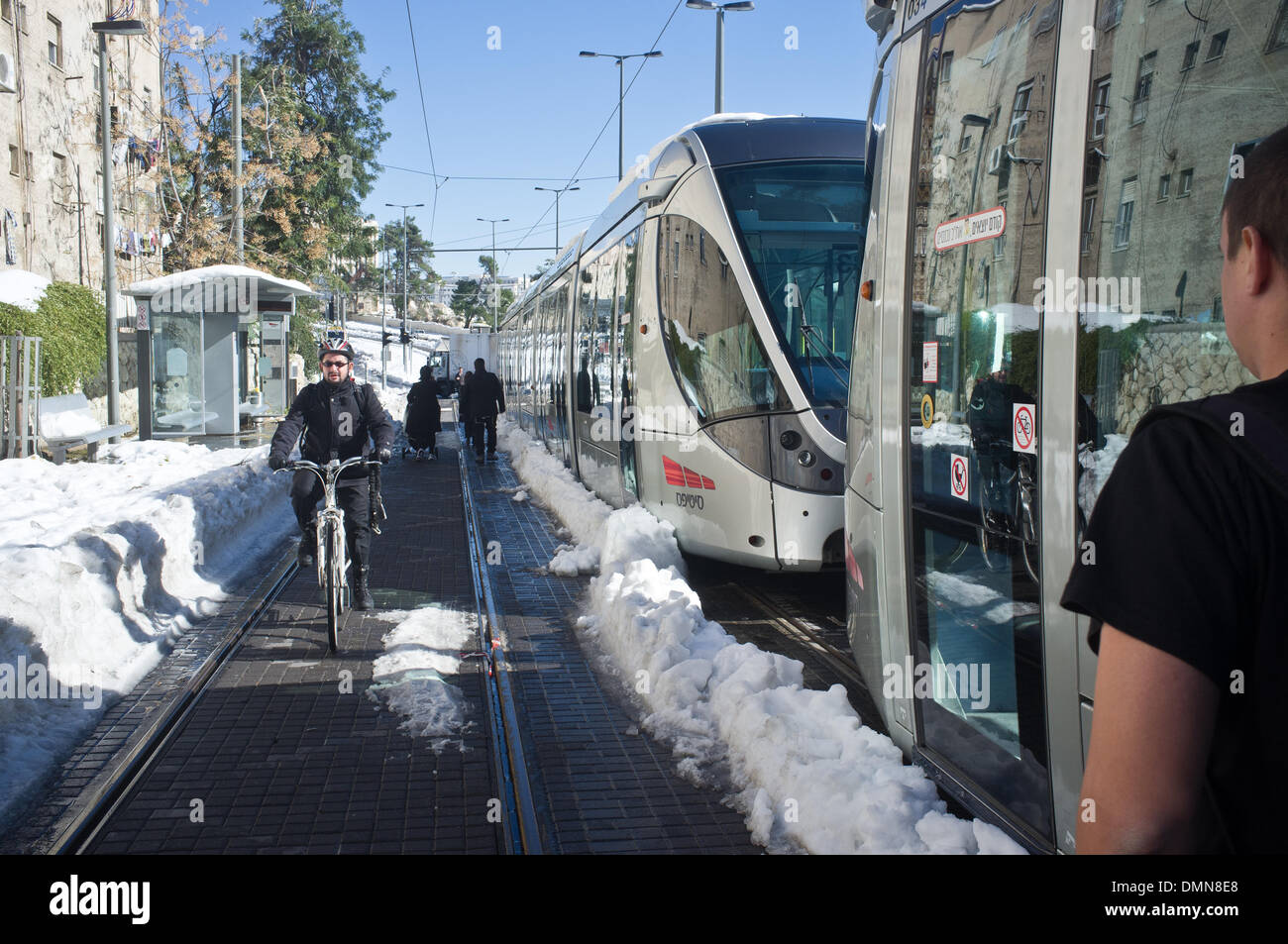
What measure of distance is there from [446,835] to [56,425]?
15.8m

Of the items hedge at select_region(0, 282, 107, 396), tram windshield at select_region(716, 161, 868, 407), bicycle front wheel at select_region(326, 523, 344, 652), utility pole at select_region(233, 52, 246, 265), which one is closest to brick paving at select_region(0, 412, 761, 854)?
bicycle front wheel at select_region(326, 523, 344, 652)

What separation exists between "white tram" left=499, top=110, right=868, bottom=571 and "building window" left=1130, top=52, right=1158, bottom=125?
14.1 feet

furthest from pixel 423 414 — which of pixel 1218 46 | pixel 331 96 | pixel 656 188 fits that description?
pixel 331 96

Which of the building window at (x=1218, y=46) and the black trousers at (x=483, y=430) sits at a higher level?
the building window at (x=1218, y=46)

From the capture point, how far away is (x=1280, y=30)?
2266 millimetres

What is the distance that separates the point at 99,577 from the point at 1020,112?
6.55m

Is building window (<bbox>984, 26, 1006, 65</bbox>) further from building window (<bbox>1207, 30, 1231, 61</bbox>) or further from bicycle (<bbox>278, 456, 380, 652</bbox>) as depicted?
bicycle (<bbox>278, 456, 380, 652</bbox>)

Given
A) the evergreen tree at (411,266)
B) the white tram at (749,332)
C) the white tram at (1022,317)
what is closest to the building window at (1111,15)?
the white tram at (1022,317)

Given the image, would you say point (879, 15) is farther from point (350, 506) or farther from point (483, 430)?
point (483, 430)

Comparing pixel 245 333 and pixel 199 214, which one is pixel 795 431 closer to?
pixel 245 333

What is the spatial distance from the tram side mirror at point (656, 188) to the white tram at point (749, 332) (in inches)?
0.7

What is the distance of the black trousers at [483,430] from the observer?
71.2 feet

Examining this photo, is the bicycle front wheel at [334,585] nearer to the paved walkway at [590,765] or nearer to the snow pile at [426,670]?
the snow pile at [426,670]

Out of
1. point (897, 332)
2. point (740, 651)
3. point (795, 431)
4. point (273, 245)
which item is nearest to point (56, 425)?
point (795, 431)
